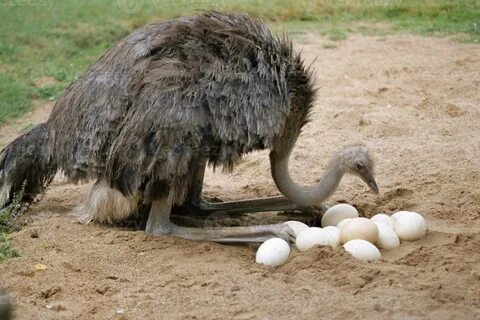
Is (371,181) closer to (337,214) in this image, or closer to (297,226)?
(337,214)

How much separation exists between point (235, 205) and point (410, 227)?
1.24 meters

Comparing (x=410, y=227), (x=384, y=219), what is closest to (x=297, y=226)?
(x=384, y=219)

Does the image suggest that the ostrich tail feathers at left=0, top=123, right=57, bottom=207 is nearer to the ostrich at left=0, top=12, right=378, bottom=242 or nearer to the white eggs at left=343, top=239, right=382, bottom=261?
the ostrich at left=0, top=12, right=378, bottom=242

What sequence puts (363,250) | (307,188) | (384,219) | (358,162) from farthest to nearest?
(307,188) → (358,162) → (384,219) → (363,250)

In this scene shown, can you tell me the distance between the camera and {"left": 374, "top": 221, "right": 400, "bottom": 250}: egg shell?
16.8 ft

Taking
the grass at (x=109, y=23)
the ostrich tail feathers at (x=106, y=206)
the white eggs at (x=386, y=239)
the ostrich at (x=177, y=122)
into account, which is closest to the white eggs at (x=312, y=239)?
the ostrich at (x=177, y=122)

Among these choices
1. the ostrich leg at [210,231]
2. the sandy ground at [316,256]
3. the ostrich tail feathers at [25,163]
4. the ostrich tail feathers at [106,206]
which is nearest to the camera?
the sandy ground at [316,256]

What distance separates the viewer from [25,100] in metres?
8.50

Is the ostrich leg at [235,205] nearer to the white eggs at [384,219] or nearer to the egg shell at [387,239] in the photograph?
the white eggs at [384,219]

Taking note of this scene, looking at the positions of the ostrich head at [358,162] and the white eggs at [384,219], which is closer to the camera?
the white eggs at [384,219]

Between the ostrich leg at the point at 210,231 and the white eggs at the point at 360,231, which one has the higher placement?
the white eggs at the point at 360,231

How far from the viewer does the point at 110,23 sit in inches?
411

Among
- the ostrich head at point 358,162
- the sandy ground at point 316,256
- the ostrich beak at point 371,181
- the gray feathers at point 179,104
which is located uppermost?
the gray feathers at point 179,104

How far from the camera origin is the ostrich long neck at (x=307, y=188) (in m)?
5.58
